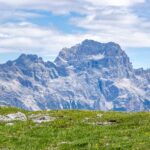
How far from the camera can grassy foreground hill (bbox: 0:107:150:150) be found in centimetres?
3275

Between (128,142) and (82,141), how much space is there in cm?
406

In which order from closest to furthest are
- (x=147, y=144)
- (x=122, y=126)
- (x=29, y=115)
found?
(x=147, y=144)
(x=122, y=126)
(x=29, y=115)

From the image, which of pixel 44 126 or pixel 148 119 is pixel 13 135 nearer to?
pixel 44 126

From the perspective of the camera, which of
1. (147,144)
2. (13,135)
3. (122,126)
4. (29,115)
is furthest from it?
(29,115)

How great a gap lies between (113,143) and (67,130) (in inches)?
346

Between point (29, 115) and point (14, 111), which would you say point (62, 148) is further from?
point (14, 111)

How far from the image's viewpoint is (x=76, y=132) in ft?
130

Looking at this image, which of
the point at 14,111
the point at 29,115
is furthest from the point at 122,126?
the point at 14,111

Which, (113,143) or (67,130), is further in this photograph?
(67,130)

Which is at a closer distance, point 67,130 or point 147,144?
point 147,144

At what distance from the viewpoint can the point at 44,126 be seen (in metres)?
43.6

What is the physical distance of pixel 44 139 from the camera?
36.6 meters

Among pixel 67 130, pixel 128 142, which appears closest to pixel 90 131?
pixel 67 130

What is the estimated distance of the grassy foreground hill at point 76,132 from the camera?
32750mm
